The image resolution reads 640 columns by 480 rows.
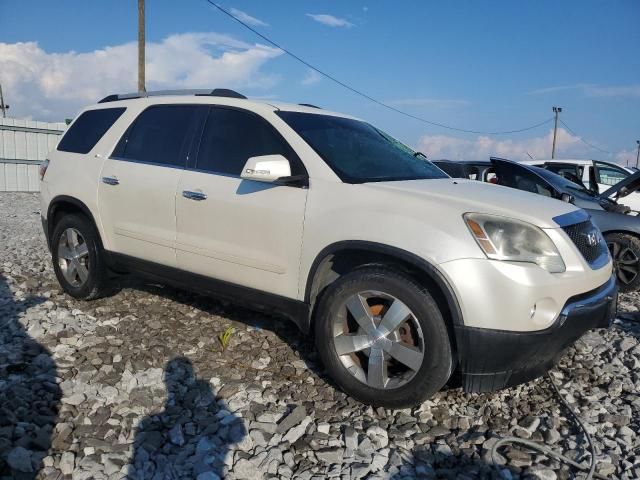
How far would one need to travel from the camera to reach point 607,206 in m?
6.31

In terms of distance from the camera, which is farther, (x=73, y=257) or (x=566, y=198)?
(x=566, y=198)

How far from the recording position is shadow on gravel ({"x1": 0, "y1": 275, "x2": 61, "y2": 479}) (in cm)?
249

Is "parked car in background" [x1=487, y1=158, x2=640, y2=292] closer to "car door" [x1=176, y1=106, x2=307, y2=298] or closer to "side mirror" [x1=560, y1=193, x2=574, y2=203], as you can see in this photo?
"side mirror" [x1=560, y1=193, x2=574, y2=203]

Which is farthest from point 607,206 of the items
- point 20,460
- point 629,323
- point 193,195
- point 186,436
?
point 20,460

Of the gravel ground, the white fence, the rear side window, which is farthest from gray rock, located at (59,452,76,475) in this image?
the white fence

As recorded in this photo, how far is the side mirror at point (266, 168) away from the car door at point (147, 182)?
95 cm

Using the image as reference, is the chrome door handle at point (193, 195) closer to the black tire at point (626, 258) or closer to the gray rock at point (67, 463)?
the gray rock at point (67, 463)

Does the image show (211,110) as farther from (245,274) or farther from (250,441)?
(250,441)

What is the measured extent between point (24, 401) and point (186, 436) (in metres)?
1.02

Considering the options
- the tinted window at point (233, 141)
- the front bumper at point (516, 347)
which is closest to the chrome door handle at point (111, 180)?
the tinted window at point (233, 141)

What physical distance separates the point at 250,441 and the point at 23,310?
2.88 metres

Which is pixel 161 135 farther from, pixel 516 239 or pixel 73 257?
pixel 516 239

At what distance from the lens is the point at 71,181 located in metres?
4.69

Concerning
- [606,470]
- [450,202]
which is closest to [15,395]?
[450,202]
